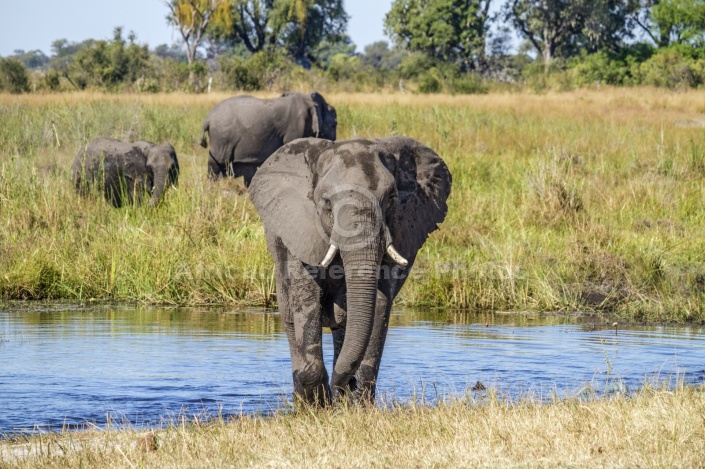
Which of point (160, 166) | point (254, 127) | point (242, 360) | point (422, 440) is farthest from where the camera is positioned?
point (254, 127)

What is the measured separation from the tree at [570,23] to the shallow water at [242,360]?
1929 inches

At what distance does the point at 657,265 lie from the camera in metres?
11.7

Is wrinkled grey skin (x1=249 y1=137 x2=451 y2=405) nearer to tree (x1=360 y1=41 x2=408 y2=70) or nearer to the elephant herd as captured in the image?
the elephant herd

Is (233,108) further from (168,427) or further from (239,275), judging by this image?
(168,427)

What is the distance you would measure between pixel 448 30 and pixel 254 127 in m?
42.6

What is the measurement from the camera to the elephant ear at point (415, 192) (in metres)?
6.42

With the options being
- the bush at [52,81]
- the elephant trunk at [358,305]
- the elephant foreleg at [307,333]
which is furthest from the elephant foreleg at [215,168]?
the bush at [52,81]

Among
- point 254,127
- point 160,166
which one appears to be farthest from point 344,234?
point 254,127

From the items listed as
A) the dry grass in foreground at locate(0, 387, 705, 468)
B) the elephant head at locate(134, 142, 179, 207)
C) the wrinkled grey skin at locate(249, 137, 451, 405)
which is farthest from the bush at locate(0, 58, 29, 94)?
the dry grass in foreground at locate(0, 387, 705, 468)

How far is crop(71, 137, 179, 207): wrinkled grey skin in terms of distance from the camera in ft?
49.8

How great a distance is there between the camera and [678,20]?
5403 cm

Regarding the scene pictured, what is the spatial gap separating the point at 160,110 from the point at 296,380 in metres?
16.2

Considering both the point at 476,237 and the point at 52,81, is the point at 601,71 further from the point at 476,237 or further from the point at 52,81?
the point at 476,237

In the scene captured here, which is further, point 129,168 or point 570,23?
point 570,23
